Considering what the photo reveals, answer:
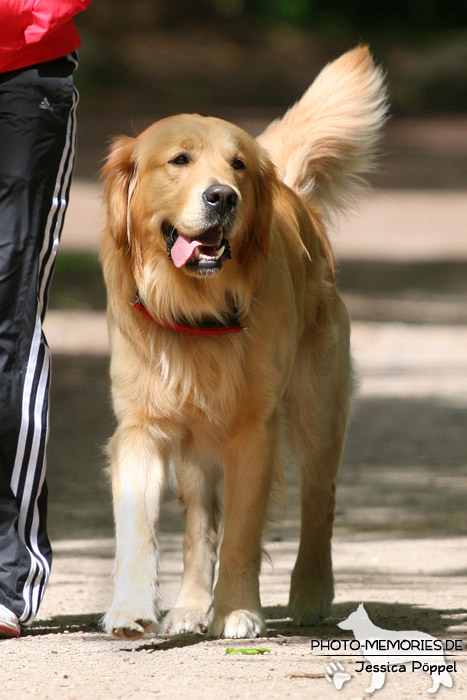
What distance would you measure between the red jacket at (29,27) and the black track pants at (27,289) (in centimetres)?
6

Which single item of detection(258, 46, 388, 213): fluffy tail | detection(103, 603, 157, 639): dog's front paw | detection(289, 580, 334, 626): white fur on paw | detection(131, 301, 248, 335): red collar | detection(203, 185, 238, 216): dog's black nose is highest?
detection(258, 46, 388, 213): fluffy tail

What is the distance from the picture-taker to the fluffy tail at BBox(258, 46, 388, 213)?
19.4ft

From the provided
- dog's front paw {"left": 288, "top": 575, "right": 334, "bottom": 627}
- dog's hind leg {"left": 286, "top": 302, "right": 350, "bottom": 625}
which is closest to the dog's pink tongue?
dog's hind leg {"left": 286, "top": 302, "right": 350, "bottom": 625}

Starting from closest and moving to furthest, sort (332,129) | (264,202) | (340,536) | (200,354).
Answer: (200,354), (264,202), (332,129), (340,536)

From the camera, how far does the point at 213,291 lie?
4789 millimetres

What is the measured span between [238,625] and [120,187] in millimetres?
1683

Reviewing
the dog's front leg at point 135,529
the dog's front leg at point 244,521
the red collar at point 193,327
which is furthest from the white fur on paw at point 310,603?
the red collar at point 193,327

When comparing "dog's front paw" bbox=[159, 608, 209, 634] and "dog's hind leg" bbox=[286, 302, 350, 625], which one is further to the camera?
"dog's hind leg" bbox=[286, 302, 350, 625]

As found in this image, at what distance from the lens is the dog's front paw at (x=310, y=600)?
5090 mm

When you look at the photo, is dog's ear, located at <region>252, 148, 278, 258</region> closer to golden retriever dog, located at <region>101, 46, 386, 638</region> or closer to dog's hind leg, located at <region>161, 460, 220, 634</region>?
golden retriever dog, located at <region>101, 46, 386, 638</region>

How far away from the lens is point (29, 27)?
4.34 metres

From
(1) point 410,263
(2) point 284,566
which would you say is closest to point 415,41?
(1) point 410,263

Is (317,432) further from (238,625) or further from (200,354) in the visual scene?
(238,625)

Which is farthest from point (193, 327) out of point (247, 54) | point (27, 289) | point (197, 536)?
point (247, 54)
